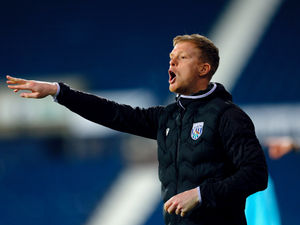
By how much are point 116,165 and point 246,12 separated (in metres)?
1.89

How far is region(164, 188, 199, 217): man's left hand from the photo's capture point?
1.47 meters

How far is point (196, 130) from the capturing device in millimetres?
1612

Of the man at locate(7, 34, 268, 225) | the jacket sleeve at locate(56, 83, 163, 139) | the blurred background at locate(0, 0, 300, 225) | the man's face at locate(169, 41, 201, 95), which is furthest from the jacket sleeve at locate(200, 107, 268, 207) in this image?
the blurred background at locate(0, 0, 300, 225)

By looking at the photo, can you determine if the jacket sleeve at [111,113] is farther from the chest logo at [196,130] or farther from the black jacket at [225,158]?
the chest logo at [196,130]

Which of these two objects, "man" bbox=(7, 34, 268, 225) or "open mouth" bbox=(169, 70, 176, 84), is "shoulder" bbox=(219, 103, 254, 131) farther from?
"open mouth" bbox=(169, 70, 176, 84)

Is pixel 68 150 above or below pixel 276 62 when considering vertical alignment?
below

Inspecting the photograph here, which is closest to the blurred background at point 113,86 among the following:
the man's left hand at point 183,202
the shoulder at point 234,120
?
the shoulder at point 234,120

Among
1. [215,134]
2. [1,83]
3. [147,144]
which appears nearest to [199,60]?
[215,134]

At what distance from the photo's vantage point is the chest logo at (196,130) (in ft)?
5.25

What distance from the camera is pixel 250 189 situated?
1507 mm

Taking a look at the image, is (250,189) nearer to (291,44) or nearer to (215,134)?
(215,134)

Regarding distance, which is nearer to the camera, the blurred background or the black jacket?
the black jacket

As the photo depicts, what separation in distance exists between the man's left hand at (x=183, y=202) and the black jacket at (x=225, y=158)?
27mm

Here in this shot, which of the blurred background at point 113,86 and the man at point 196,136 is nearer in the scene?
the man at point 196,136
